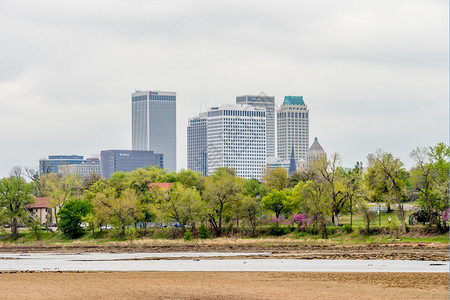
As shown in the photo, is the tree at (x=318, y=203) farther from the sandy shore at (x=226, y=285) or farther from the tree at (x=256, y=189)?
the sandy shore at (x=226, y=285)

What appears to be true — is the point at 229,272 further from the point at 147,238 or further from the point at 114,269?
the point at 147,238

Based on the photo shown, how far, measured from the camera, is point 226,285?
180 feet

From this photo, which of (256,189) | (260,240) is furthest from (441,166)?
(256,189)

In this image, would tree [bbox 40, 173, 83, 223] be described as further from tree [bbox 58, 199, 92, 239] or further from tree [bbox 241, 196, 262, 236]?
tree [bbox 241, 196, 262, 236]

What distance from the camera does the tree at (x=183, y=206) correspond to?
393 feet

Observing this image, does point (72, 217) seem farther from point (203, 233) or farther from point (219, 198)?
point (219, 198)

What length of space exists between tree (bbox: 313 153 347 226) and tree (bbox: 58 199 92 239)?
124 feet

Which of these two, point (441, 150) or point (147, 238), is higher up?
point (441, 150)

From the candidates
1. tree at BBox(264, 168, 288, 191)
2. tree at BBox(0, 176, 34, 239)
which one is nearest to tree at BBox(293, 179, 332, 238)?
tree at BBox(0, 176, 34, 239)

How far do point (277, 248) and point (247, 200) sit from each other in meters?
23.9

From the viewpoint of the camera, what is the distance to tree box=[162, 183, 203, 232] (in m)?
120

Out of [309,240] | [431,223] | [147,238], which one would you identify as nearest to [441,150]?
[431,223]

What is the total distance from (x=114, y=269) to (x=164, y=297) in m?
20.7

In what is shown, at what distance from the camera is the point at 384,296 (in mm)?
48281
